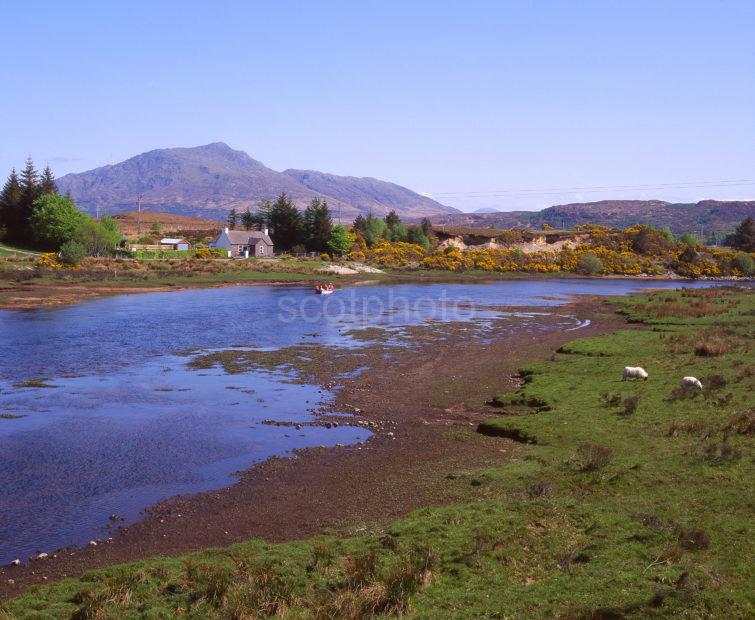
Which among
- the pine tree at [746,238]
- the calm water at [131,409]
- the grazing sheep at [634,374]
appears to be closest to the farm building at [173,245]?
the calm water at [131,409]

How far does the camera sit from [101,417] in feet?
86.4

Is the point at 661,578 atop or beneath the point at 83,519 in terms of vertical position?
atop

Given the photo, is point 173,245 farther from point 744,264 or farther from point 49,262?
point 744,264

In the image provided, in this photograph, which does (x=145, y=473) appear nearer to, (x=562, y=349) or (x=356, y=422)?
(x=356, y=422)

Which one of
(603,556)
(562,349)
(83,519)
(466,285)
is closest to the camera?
(603,556)

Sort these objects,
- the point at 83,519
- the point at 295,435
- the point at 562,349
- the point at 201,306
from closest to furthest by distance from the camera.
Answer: the point at 83,519, the point at 295,435, the point at 562,349, the point at 201,306

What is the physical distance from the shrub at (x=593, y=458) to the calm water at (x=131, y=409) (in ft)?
26.4

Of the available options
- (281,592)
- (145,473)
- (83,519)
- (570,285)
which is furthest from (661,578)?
(570,285)

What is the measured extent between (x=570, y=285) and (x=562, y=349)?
2939 inches

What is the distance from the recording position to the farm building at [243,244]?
408 feet

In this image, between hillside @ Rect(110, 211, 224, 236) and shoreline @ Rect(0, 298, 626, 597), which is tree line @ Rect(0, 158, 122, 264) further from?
shoreline @ Rect(0, 298, 626, 597)

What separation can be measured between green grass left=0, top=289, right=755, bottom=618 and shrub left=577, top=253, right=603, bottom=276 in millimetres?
123441

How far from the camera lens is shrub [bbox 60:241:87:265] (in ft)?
290

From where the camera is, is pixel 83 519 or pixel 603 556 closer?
pixel 603 556
